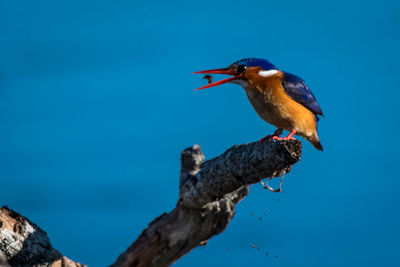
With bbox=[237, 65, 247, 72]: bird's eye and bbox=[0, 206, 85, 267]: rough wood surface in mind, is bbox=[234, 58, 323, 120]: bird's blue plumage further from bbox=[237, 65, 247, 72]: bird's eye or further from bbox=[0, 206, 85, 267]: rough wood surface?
bbox=[0, 206, 85, 267]: rough wood surface

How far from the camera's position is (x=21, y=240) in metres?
3.92

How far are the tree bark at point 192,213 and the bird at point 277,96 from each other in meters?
0.46

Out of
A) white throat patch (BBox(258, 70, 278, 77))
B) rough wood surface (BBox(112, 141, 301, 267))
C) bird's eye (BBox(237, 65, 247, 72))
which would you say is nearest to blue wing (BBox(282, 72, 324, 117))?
white throat patch (BBox(258, 70, 278, 77))

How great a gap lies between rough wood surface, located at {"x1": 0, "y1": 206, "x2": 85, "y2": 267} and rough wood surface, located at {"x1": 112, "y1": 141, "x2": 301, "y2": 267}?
68 cm

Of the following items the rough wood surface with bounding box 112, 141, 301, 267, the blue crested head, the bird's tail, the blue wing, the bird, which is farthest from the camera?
the bird's tail

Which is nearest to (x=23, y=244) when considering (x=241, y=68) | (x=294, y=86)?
(x=241, y=68)

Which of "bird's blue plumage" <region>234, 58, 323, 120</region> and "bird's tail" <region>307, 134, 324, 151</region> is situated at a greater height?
"bird's blue plumage" <region>234, 58, 323, 120</region>

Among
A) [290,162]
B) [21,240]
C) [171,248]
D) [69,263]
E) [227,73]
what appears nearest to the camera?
[290,162]

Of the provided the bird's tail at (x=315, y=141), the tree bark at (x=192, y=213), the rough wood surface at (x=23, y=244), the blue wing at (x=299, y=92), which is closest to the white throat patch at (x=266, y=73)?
the blue wing at (x=299, y=92)

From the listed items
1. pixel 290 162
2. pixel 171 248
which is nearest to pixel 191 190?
pixel 171 248

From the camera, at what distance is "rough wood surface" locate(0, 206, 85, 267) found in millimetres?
3859

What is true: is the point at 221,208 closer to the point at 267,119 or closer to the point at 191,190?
the point at 191,190

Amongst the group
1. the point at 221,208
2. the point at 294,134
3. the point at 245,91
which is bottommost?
the point at 221,208

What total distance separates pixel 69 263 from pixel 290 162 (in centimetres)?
217
